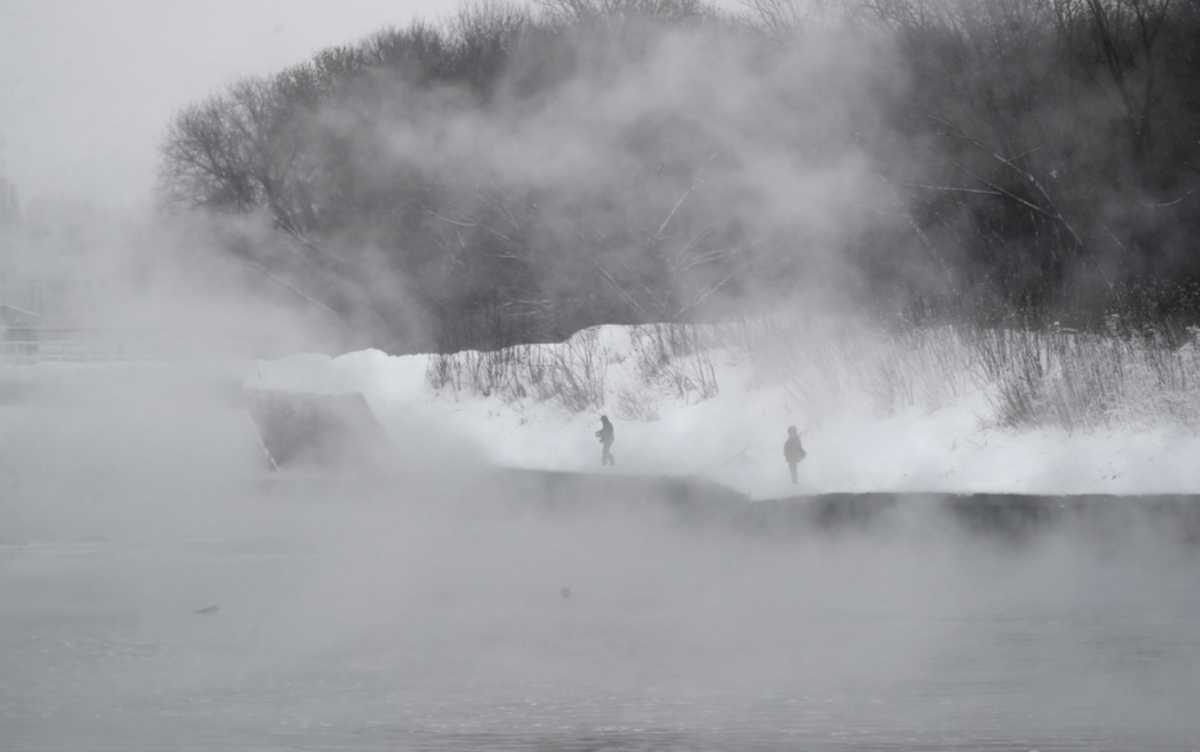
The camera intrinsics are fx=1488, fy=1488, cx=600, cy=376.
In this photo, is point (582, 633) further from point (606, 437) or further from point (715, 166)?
point (715, 166)

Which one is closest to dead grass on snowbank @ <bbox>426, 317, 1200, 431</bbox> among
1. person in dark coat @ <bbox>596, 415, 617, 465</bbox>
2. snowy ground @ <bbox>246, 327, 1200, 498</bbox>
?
snowy ground @ <bbox>246, 327, 1200, 498</bbox>

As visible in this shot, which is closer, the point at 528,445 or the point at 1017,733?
the point at 1017,733

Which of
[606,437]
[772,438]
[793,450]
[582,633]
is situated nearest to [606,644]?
[582,633]

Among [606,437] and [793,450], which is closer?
[793,450]

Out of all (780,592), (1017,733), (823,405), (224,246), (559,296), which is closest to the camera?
(1017,733)

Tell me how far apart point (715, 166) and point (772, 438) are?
8689 mm

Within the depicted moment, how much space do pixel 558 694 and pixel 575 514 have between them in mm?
5855

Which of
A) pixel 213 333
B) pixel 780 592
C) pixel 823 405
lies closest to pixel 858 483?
pixel 823 405

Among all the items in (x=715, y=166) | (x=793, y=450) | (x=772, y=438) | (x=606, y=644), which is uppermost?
(x=715, y=166)

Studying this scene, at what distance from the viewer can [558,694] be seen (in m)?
6.12

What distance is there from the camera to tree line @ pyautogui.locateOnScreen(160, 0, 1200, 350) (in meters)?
14.0

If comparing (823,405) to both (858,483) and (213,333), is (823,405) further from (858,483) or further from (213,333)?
(213,333)

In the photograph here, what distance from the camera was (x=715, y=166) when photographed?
20969 millimetres

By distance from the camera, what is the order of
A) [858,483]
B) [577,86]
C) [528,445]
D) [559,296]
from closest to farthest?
[858,483]
[528,445]
[577,86]
[559,296]
